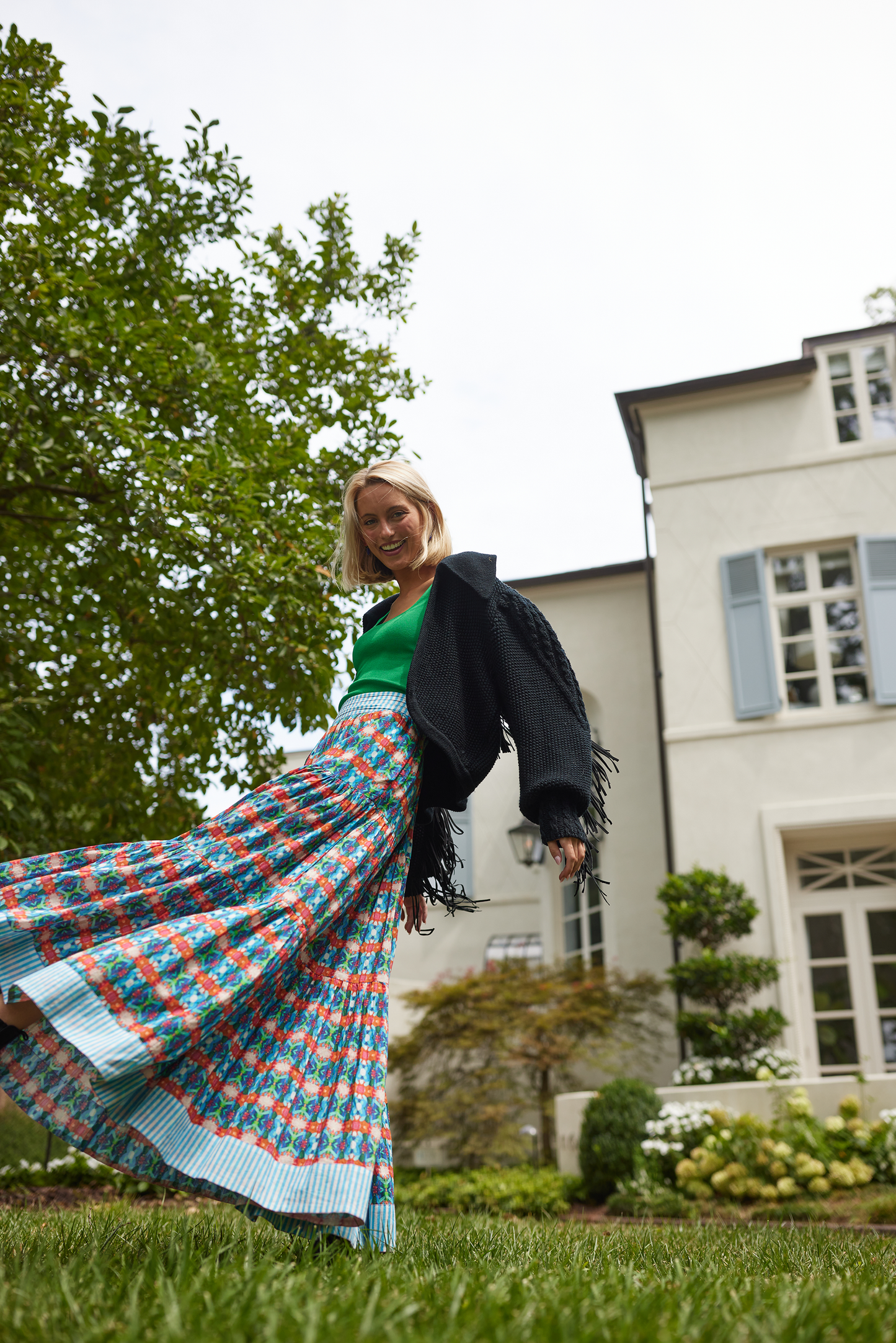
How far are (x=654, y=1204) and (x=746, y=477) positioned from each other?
314 inches

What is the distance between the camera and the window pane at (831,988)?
10539mm

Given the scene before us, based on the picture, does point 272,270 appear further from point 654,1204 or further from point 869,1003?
point 869,1003

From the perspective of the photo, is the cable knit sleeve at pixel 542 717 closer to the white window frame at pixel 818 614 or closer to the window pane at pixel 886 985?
the white window frame at pixel 818 614

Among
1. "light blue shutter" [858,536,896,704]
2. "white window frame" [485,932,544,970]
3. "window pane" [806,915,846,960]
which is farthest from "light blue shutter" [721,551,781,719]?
"white window frame" [485,932,544,970]

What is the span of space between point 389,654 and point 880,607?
9.69m

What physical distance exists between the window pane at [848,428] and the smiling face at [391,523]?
10.5 metres

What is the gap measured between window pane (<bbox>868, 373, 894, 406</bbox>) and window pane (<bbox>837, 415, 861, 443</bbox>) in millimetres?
286

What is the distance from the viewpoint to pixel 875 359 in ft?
39.6

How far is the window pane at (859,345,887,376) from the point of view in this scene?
1205cm

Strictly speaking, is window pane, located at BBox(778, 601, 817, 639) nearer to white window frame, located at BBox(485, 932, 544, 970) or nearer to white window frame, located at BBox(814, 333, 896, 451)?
white window frame, located at BBox(814, 333, 896, 451)

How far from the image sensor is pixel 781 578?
39.1 ft

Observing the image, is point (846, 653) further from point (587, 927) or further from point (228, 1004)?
point (228, 1004)

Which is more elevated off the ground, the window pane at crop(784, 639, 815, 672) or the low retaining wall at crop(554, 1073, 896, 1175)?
the window pane at crop(784, 639, 815, 672)

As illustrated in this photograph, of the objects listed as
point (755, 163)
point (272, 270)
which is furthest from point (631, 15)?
point (755, 163)
